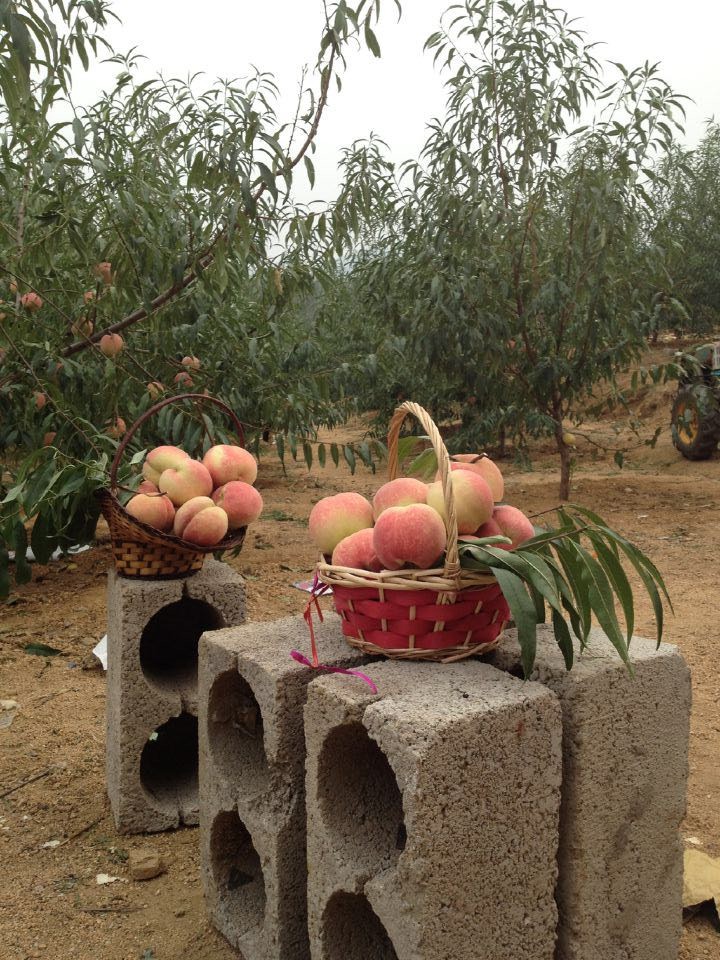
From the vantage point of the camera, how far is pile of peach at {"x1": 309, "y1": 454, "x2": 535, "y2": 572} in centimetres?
152

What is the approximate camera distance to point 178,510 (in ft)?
7.63

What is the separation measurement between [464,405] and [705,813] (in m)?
7.19

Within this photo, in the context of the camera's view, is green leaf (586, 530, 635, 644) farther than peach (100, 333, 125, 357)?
No

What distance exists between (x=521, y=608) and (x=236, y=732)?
2.91ft

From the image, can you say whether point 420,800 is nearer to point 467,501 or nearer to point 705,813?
point 467,501

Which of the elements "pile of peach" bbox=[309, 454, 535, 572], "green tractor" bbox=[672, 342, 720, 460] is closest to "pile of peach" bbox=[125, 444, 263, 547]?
"pile of peach" bbox=[309, 454, 535, 572]

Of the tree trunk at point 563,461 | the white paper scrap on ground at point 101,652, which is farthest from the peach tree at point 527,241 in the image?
the white paper scrap on ground at point 101,652

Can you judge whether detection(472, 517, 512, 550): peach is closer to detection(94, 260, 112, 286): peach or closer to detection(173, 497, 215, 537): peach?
detection(173, 497, 215, 537): peach

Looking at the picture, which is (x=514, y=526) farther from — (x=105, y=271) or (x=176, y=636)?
(x=105, y=271)

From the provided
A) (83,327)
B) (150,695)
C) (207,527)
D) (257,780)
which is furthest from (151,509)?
(83,327)

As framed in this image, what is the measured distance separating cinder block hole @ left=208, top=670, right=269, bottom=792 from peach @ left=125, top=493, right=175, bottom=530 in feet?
1.82

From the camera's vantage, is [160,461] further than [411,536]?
Yes

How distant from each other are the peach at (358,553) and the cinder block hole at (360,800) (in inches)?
11.9

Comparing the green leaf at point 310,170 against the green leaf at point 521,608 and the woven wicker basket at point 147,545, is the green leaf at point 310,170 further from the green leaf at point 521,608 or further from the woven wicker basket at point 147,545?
the green leaf at point 521,608
